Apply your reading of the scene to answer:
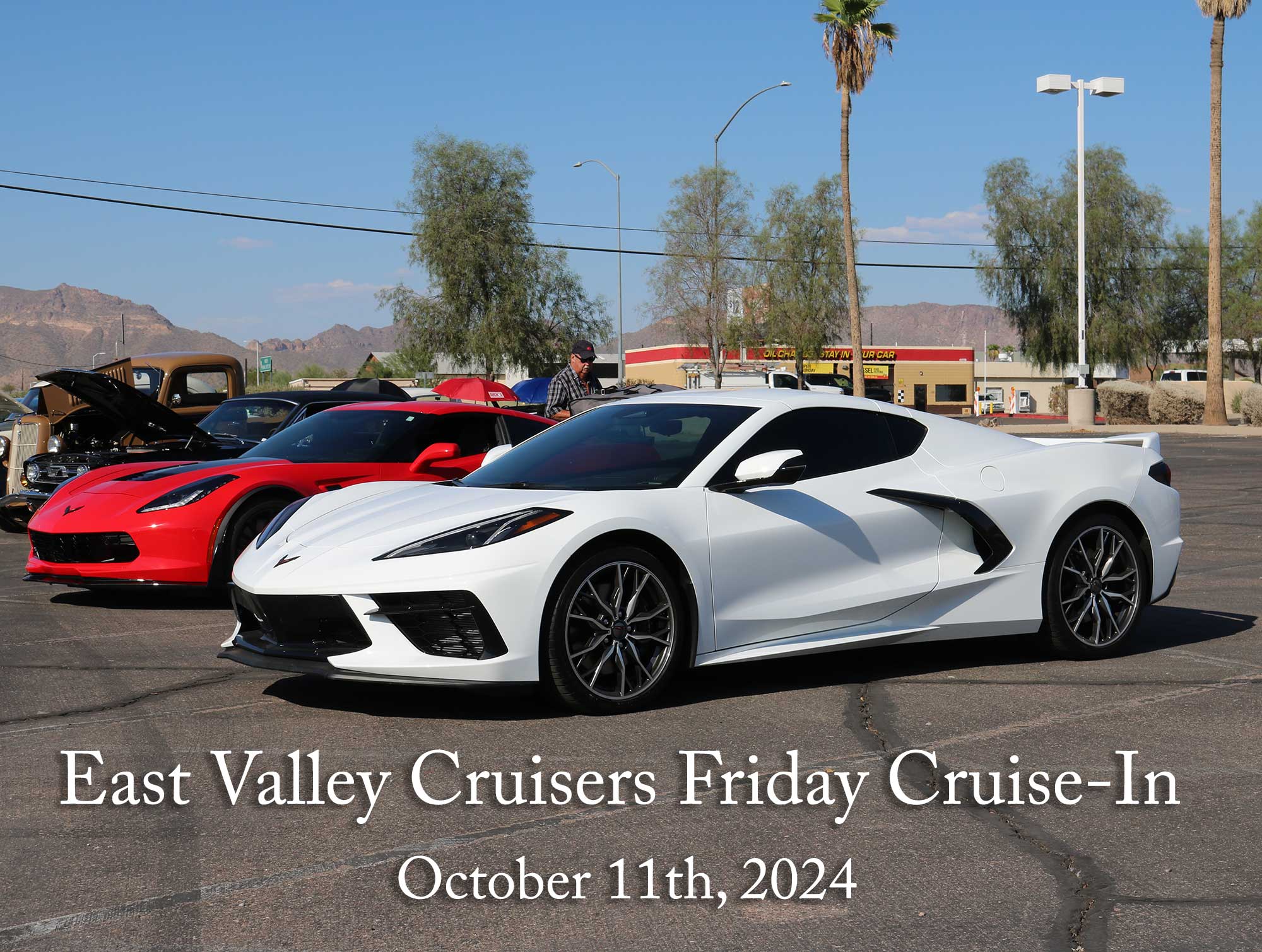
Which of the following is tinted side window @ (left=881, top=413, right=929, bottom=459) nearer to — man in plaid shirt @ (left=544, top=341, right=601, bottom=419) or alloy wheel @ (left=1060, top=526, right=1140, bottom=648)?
alloy wheel @ (left=1060, top=526, right=1140, bottom=648)

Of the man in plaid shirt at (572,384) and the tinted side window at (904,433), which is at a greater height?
the man in plaid shirt at (572,384)

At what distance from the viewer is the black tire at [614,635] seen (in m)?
5.48

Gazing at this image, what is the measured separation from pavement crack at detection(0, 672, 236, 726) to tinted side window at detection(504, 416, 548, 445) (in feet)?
13.1

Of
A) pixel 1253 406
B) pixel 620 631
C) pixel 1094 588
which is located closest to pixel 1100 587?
pixel 1094 588

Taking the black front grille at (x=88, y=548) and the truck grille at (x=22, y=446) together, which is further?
the truck grille at (x=22, y=446)

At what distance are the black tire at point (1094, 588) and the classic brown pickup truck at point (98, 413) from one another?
9.64m

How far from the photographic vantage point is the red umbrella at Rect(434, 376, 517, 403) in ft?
91.3

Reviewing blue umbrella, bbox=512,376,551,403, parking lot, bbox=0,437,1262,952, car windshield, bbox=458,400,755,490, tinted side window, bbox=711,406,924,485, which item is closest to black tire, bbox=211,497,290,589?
parking lot, bbox=0,437,1262,952

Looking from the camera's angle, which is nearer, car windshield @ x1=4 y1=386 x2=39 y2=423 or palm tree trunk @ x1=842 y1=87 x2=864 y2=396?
car windshield @ x1=4 y1=386 x2=39 y2=423

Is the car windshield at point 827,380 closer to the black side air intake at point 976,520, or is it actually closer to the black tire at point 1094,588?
the black tire at point 1094,588

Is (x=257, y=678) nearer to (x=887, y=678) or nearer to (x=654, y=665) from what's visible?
(x=654, y=665)

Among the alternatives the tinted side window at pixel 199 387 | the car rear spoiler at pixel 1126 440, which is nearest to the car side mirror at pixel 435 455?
the car rear spoiler at pixel 1126 440

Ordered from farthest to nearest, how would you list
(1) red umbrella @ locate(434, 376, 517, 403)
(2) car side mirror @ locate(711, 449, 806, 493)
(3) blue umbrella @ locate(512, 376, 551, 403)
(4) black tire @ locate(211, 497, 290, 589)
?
1. (3) blue umbrella @ locate(512, 376, 551, 403)
2. (1) red umbrella @ locate(434, 376, 517, 403)
3. (4) black tire @ locate(211, 497, 290, 589)
4. (2) car side mirror @ locate(711, 449, 806, 493)

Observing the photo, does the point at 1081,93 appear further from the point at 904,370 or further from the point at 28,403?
the point at 904,370
